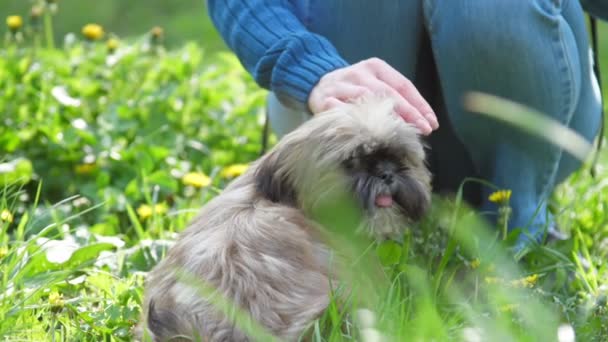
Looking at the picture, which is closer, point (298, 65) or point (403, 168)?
point (403, 168)

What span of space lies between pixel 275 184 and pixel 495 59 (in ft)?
2.55

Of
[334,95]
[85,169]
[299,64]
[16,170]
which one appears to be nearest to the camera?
[334,95]

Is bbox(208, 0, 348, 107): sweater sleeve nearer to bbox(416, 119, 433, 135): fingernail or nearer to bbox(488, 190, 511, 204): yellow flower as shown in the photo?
bbox(416, 119, 433, 135): fingernail

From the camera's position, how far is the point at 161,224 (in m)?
3.11

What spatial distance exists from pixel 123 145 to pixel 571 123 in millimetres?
1591

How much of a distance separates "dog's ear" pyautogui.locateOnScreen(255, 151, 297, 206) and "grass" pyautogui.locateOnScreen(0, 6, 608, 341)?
5.6 inches

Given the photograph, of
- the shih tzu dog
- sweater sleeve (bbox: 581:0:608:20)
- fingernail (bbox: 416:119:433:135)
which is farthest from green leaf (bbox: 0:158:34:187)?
sweater sleeve (bbox: 581:0:608:20)

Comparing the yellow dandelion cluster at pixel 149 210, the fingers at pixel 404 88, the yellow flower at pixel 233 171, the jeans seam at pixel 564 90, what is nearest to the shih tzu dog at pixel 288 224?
the fingers at pixel 404 88

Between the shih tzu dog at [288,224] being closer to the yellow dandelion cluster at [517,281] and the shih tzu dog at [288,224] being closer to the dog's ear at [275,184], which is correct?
the dog's ear at [275,184]

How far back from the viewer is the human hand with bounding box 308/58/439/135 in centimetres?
238

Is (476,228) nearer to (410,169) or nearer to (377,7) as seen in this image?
(410,169)

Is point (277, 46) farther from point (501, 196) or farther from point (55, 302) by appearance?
point (55, 302)

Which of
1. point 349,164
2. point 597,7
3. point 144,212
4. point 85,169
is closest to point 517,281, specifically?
point 349,164

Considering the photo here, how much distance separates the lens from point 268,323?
2.04 meters
